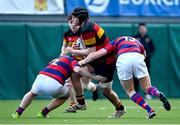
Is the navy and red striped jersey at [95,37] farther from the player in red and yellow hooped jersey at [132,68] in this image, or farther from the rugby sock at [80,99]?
the rugby sock at [80,99]

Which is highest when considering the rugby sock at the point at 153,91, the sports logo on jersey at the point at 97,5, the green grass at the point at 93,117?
the rugby sock at the point at 153,91

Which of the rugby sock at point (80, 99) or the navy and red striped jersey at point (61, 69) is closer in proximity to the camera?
the navy and red striped jersey at point (61, 69)

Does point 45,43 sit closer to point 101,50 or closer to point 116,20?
point 116,20

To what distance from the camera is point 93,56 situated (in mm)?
12766

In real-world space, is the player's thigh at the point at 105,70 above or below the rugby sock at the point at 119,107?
above

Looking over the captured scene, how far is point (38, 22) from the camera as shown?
22219 mm

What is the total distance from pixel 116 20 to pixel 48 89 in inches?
411

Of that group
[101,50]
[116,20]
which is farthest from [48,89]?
[116,20]

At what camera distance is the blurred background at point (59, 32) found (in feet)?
70.8

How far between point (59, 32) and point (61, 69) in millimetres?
9022

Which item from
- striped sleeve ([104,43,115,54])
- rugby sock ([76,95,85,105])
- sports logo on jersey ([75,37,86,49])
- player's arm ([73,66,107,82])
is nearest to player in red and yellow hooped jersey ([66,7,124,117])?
player's arm ([73,66,107,82])

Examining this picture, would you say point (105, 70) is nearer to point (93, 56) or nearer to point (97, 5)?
point (93, 56)

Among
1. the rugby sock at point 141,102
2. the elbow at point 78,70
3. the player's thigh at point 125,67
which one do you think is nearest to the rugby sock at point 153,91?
the rugby sock at point 141,102

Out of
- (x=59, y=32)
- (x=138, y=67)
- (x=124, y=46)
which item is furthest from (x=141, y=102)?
(x=59, y=32)
